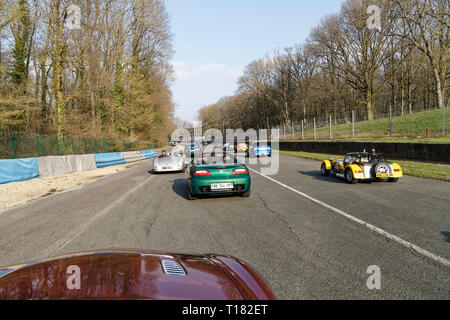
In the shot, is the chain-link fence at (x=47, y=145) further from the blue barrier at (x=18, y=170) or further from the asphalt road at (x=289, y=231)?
the asphalt road at (x=289, y=231)

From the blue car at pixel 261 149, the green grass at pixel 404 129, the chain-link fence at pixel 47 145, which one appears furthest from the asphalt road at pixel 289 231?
the blue car at pixel 261 149

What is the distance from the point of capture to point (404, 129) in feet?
78.5

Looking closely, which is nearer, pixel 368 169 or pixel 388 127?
pixel 368 169

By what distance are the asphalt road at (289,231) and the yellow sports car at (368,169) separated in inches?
13.5

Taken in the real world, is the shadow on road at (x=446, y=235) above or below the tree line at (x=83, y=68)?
below

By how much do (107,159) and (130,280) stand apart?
2404 cm

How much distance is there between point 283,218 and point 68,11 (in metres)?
24.9

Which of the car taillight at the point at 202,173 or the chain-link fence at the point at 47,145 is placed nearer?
the car taillight at the point at 202,173

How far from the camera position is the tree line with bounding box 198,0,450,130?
102 ft

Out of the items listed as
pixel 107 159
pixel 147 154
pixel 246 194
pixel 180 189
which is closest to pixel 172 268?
pixel 246 194

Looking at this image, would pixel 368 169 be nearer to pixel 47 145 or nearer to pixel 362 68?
pixel 47 145

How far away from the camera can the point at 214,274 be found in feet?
6.64

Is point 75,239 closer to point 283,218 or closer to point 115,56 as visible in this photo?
point 283,218

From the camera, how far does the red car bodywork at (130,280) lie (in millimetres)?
1650
